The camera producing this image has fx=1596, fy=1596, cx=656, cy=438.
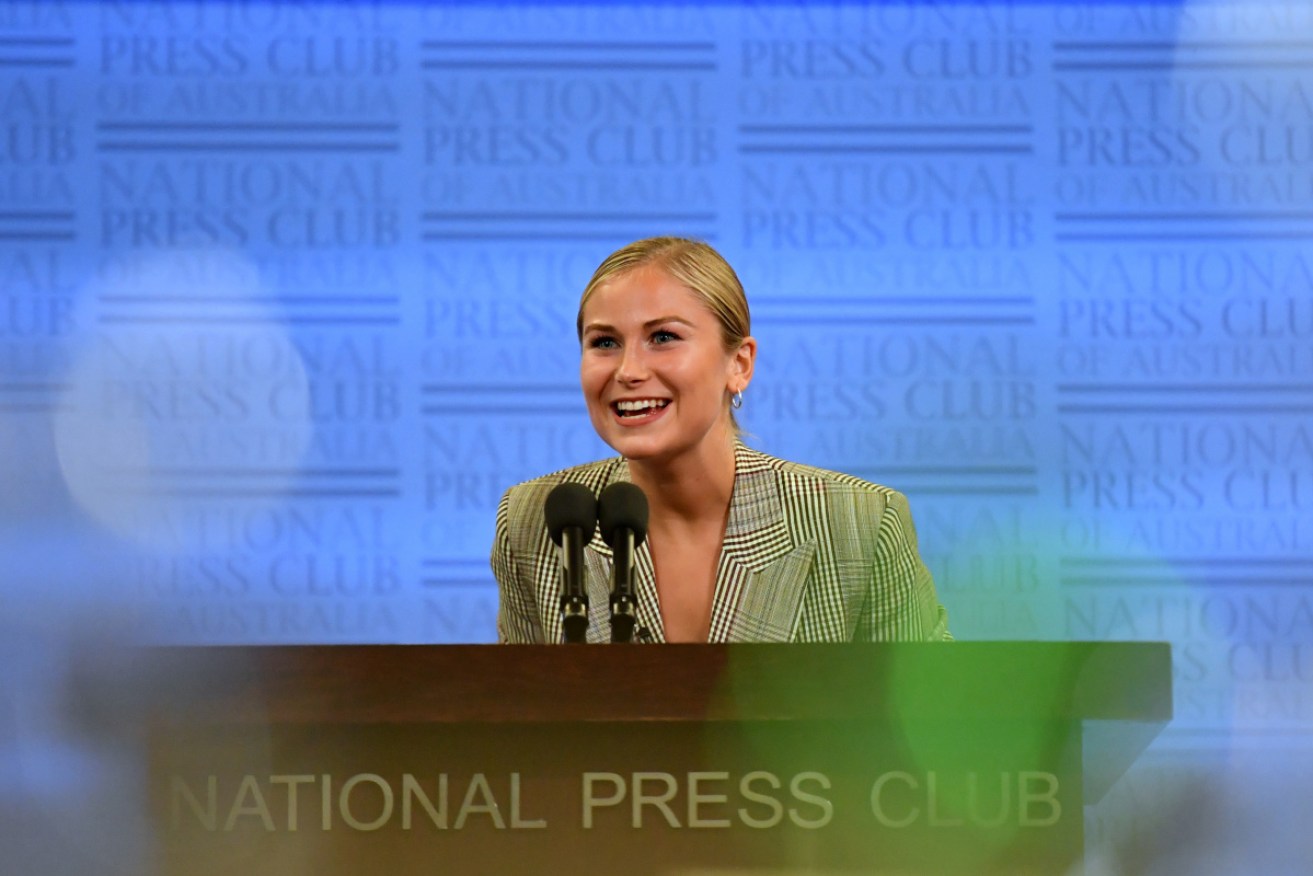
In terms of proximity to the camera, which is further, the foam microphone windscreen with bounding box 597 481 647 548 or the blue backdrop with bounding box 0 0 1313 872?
the blue backdrop with bounding box 0 0 1313 872

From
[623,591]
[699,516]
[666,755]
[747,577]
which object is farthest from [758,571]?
[666,755]

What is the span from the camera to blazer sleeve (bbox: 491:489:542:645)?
7.59 ft

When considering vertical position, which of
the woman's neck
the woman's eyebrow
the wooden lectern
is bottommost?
the wooden lectern

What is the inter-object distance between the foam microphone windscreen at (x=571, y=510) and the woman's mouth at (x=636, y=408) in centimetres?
48

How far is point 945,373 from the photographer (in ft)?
11.9

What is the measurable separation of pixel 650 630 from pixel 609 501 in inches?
18.6

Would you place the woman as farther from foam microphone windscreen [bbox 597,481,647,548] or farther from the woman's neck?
foam microphone windscreen [bbox 597,481,647,548]

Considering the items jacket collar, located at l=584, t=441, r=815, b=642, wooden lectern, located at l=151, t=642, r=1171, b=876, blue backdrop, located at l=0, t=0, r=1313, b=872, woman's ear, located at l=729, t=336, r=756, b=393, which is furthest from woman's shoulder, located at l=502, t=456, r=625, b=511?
blue backdrop, located at l=0, t=0, r=1313, b=872

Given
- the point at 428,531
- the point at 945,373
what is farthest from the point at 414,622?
the point at 945,373

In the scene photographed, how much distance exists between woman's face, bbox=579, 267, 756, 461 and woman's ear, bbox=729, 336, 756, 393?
0.10 meters

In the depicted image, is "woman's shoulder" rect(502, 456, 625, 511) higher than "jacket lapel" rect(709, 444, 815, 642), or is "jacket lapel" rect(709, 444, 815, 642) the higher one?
"woman's shoulder" rect(502, 456, 625, 511)

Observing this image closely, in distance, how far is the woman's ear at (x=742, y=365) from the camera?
236 cm

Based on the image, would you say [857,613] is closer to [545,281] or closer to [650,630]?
[650,630]

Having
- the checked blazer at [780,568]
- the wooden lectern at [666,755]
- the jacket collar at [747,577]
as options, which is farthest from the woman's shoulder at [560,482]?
the wooden lectern at [666,755]
